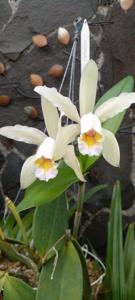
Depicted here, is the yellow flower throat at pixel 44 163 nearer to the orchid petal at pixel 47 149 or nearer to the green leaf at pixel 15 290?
the orchid petal at pixel 47 149

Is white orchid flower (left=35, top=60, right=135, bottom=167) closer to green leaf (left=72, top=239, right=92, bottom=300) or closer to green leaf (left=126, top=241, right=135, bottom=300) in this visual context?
green leaf (left=72, top=239, right=92, bottom=300)

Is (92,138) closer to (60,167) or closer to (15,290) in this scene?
(60,167)

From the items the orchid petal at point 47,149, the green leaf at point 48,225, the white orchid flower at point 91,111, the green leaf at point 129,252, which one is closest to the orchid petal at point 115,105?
the white orchid flower at point 91,111

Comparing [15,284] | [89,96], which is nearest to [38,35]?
[89,96]

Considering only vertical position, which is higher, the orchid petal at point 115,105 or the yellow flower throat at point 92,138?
the orchid petal at point 115,105

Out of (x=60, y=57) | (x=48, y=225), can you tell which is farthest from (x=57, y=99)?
(x=60, y=57)

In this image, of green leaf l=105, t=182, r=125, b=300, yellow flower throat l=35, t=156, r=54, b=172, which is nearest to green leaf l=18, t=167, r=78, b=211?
yellow flower throat l=35, t=156, r=54, b=172
